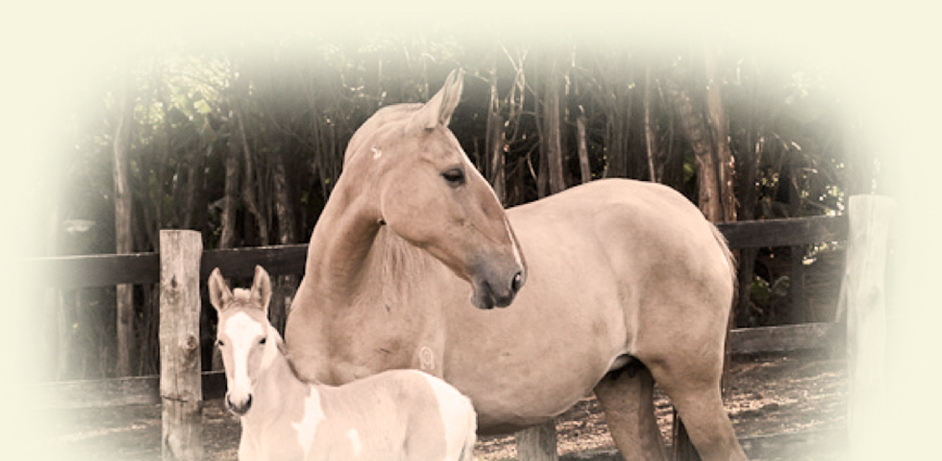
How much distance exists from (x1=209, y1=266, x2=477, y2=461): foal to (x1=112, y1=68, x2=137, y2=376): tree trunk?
5621mm

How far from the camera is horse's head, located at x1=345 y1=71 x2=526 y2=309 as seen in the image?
328 centimetres

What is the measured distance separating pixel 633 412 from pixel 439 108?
215 cm

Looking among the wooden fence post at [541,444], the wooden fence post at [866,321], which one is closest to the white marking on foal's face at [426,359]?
the wooden fence post at [541,444]

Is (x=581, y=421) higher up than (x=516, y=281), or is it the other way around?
(x=516, y=281)

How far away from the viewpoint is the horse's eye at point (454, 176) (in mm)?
3365

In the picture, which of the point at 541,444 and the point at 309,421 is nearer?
the point at 309,421

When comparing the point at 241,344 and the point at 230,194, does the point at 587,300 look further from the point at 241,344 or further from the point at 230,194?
the point at 230,194

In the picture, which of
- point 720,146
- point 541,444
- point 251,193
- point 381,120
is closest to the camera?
point 381,120

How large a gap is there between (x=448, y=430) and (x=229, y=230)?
6.54 meters

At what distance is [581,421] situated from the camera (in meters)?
8.39

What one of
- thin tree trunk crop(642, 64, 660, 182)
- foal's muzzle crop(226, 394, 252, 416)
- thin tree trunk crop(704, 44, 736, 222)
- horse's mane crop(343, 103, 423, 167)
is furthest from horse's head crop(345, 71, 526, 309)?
thin tree trunk crop(642, 64, 660, 182)

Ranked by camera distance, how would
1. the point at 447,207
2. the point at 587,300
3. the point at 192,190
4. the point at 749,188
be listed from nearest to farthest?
the point at 447,207, the point at 587,300, the point at 192,190, the point at 749,188

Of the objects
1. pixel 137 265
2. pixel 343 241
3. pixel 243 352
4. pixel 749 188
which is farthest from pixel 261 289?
pixel 749 188

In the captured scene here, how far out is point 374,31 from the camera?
8.88 meters
